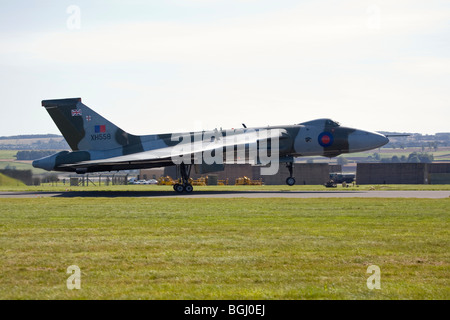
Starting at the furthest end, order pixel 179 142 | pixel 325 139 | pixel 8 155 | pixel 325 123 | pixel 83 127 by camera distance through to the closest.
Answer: pixel 8 155
pixel 179 142
pixel 325 123
pixel 325 139
pixel 83 127

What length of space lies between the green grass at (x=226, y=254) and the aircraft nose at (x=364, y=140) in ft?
56.8

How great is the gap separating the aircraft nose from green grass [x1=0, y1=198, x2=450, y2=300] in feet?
56.8

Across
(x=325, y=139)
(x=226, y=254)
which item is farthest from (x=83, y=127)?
(x=226, y=254)

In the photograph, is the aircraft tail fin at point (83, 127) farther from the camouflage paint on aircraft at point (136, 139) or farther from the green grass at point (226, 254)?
the green grass at point (226, 254)

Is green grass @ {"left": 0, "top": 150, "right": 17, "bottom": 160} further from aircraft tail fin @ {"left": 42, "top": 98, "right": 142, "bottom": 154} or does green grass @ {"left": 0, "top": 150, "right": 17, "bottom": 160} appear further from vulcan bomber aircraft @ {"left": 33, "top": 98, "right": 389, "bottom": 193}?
vulcan bomber aircraft @ {"left": 33, "top": 98, "right": 389, "bottom": 193}

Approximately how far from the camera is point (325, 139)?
36.1 meters

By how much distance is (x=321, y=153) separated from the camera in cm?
3659

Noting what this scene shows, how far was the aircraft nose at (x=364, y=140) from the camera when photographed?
36344mm

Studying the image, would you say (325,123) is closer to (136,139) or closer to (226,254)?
(136,139)

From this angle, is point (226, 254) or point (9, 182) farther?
point (9, 182)

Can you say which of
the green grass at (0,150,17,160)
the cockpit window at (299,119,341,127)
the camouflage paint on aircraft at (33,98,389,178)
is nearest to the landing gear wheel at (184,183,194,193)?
the camouflage paint on aircraft at (33,98,389,178)

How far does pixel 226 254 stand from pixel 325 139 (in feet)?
84.8
